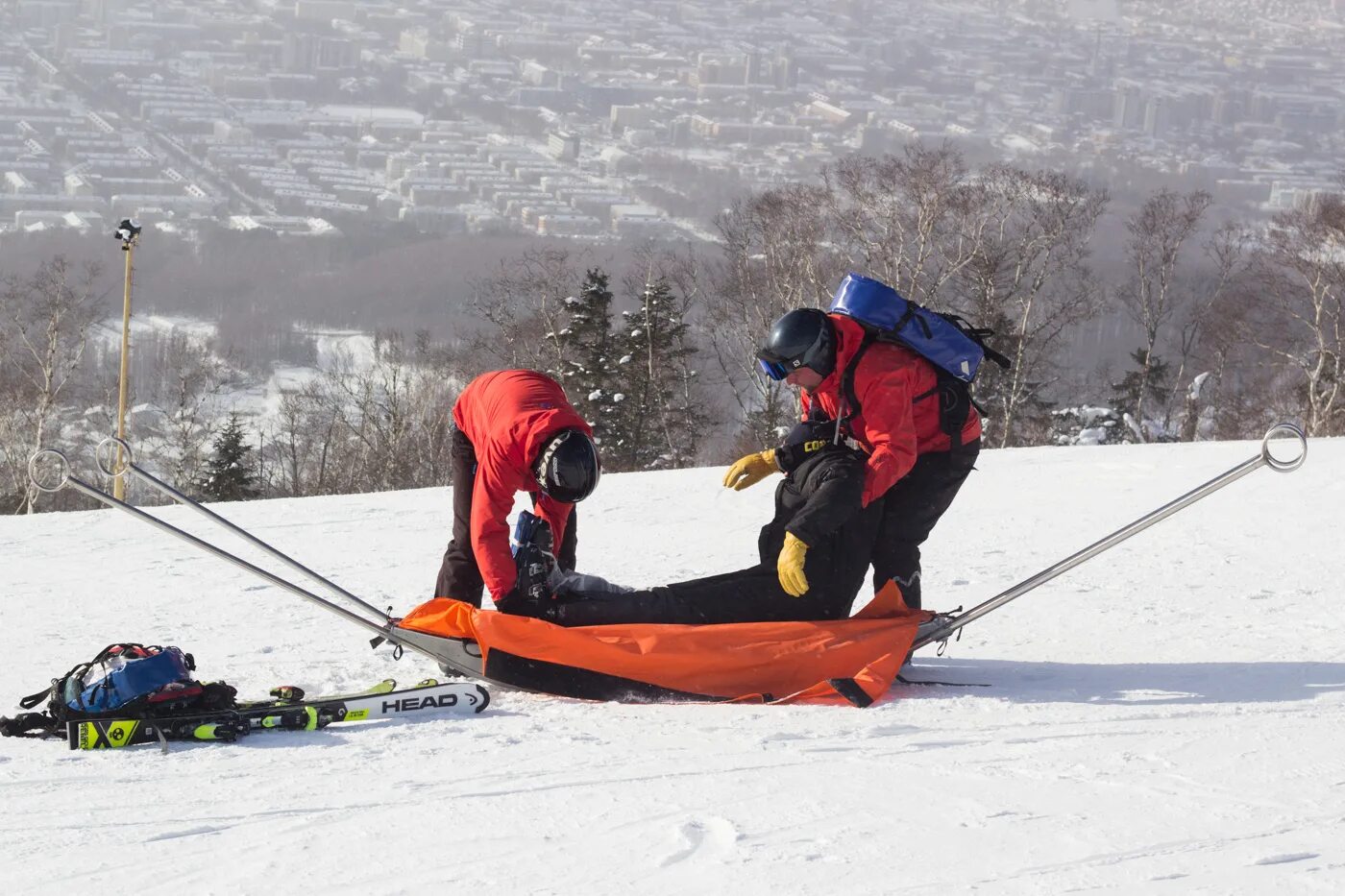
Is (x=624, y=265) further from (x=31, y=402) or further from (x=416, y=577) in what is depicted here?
(x=416, y=577)

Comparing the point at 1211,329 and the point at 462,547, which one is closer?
the point at 462,547

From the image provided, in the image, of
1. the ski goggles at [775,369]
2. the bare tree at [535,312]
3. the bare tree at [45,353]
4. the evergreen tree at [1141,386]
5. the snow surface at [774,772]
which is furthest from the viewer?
the evergreen tree at [1141,386]

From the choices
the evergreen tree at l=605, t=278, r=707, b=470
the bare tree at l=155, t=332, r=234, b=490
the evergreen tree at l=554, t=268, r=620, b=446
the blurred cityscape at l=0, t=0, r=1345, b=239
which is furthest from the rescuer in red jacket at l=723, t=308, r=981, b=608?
the blurred cityscape at l=0, t=0, r=1345, b=239

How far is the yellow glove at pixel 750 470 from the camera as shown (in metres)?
4.95

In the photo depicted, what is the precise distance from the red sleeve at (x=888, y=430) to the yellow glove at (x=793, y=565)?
320 mm

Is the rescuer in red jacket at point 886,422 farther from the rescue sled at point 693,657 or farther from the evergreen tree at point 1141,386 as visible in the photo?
the evergreen tree at point 1141,386

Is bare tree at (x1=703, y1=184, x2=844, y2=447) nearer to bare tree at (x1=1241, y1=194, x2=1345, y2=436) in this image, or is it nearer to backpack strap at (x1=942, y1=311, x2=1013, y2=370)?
bare tree at (x1=1241, y1=194, x2=1345, y2=436)

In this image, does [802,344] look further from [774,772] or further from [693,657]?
[774,772]

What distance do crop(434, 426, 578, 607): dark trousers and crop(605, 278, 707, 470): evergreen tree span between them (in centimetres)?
2312

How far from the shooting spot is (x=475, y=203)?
74750 millimetres

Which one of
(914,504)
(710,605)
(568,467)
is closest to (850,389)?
(914,504)

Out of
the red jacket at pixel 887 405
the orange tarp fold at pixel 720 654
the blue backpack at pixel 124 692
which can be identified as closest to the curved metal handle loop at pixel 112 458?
the blue backpack at pixel 124 692

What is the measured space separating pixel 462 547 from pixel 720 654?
1.25 meters

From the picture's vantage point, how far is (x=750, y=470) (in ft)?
16.5
